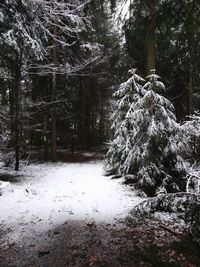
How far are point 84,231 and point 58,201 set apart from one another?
2411mm

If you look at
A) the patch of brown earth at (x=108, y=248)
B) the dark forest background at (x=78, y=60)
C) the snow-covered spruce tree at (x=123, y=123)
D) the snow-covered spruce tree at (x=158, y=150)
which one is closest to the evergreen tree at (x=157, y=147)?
the snow-covered spruce tree at (x=158, y=150)

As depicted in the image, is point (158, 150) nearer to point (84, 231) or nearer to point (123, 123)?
point (84, 231)

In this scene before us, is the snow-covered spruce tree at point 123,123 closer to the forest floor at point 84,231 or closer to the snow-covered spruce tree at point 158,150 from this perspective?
the forest floor at point 84,231

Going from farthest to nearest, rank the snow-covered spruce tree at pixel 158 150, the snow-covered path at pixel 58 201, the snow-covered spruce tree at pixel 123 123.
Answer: the snow-covered spruce tree at pixel 123 123, the snow-covered spruce tree at pixel 158 150, the snow-covered path at pixel 58 201

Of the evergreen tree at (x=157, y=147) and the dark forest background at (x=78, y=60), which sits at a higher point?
the dark forest background at (x=78, y=60)

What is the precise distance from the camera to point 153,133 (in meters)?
8.70

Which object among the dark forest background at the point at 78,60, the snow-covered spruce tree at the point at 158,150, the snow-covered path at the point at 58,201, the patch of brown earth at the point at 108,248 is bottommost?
the patch of brown earth at the point at 108,248

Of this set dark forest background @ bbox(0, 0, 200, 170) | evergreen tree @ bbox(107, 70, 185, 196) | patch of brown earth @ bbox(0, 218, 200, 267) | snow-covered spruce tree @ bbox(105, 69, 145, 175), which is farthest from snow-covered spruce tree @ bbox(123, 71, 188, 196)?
snow-covered spruce tree @ bbox(105, 69, 145, 175)

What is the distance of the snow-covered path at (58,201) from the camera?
707 cm

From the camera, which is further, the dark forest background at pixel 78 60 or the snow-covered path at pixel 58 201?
the snow-covered path at pixel 58 201

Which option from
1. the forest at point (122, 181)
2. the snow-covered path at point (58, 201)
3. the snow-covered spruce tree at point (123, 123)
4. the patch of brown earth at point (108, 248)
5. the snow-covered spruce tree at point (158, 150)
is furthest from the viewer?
the snow-covered spruce tree at point (123, 123)

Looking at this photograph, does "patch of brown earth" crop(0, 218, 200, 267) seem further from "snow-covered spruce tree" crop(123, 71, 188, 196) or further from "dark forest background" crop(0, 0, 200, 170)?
"dark forest background" crop(0, 0, 200, 170)

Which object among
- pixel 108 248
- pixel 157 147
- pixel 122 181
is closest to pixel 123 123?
pixel 122 181

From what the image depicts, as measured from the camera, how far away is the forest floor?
5.31m
